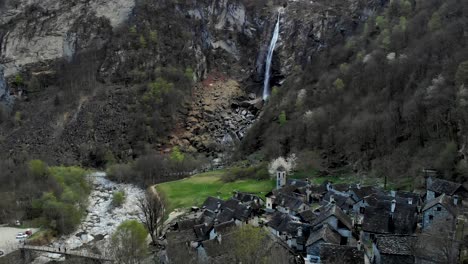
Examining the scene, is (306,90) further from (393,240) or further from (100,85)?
(393,240)

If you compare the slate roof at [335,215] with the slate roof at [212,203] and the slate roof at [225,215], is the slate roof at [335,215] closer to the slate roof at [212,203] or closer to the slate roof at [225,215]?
the slate roof at [225,215]

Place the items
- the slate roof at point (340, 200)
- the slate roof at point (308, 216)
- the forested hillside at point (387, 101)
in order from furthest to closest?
1. the forested hillside at point (387, 101)
2. the slate roof at point (340, 200)
3. the slate roof at point (308, 216)

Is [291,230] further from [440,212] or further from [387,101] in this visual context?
[387,101]

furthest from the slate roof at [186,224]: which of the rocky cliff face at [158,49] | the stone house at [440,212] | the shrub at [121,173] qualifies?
the rocky cliff face at [158,49]

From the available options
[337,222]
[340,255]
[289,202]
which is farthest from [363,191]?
[340,255]

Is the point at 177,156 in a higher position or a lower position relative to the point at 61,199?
higher

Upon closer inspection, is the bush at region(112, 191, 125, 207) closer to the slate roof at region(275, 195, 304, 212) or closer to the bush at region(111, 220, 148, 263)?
the slate roof at region(275, 195, 304, 212)
